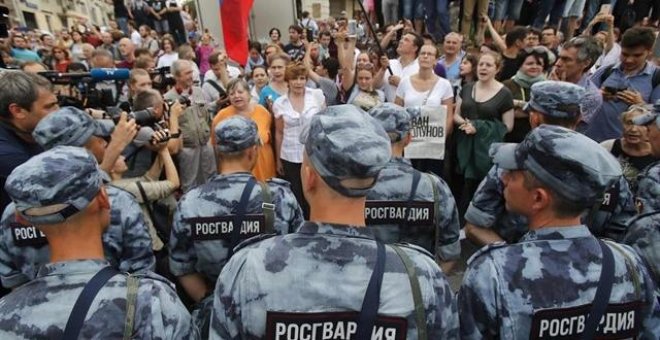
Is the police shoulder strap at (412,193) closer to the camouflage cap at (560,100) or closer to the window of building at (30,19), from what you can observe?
the camouflage cap at (560,100)

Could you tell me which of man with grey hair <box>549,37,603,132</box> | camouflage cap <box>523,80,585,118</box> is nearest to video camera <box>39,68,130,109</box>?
camouflage cap <box>523,80,585,118</box>

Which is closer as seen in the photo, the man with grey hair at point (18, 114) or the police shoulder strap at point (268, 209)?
the police shoulder strap at point (268, 209)

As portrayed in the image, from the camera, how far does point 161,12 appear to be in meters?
13.8

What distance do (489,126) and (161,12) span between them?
1257cm

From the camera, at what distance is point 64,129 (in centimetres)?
226

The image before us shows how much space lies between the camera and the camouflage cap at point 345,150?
1346 mm

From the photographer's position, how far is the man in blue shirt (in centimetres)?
376

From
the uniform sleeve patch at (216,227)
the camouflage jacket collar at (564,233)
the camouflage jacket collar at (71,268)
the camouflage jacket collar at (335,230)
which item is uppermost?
the camouflage jacket collar at (335,230)

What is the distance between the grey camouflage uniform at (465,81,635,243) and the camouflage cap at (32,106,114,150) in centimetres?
225

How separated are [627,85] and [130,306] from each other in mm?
4389

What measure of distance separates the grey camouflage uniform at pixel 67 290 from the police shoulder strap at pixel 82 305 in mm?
13

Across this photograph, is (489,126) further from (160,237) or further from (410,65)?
(160,237)

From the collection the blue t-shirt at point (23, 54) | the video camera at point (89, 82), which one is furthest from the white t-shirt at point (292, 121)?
the blue t-shirt at point (23, 54)

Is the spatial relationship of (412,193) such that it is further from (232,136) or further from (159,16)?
(159,16)
